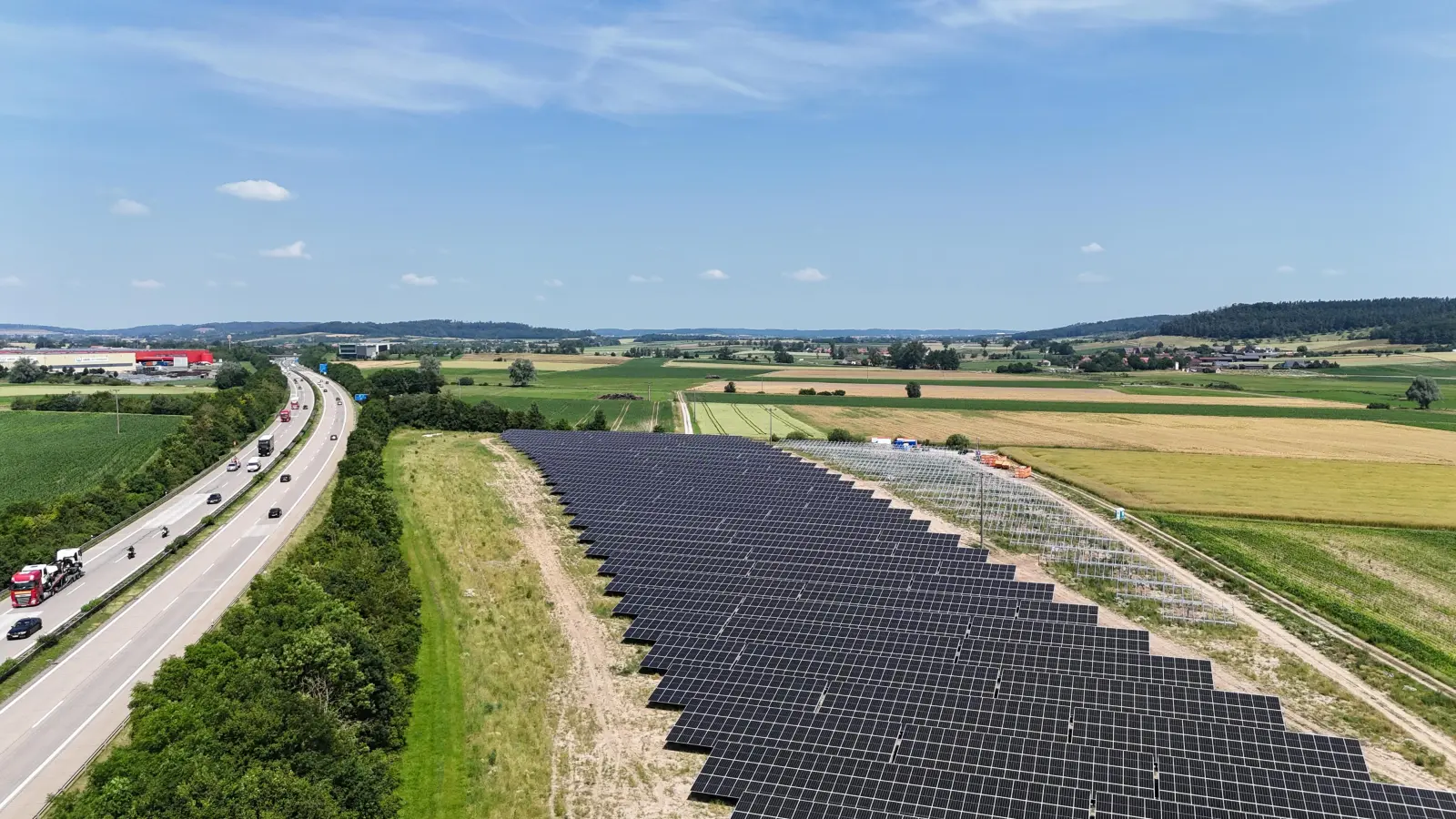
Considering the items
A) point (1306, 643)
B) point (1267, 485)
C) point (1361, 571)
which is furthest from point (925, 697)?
point (1267, 485)

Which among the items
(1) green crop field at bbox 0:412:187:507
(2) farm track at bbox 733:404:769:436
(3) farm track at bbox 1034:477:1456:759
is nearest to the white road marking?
(1) green crop field at bbox 0:412:187:507

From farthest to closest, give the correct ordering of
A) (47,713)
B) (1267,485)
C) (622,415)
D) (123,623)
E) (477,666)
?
1. (622,415)
2. (1267,485)
3. (123,623)
4. (477,666)
5. (47,713)

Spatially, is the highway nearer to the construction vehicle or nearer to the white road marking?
the white road marking

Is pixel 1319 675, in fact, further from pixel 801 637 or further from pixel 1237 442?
pixel 1237 442

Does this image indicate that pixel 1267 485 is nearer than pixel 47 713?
No

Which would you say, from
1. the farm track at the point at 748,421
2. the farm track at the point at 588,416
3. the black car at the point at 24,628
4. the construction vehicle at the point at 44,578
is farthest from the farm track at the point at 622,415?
the black car at the point at 24,628

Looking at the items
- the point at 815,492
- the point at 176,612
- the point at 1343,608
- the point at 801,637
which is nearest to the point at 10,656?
the point at 176,612

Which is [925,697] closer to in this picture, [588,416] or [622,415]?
[588,416]
